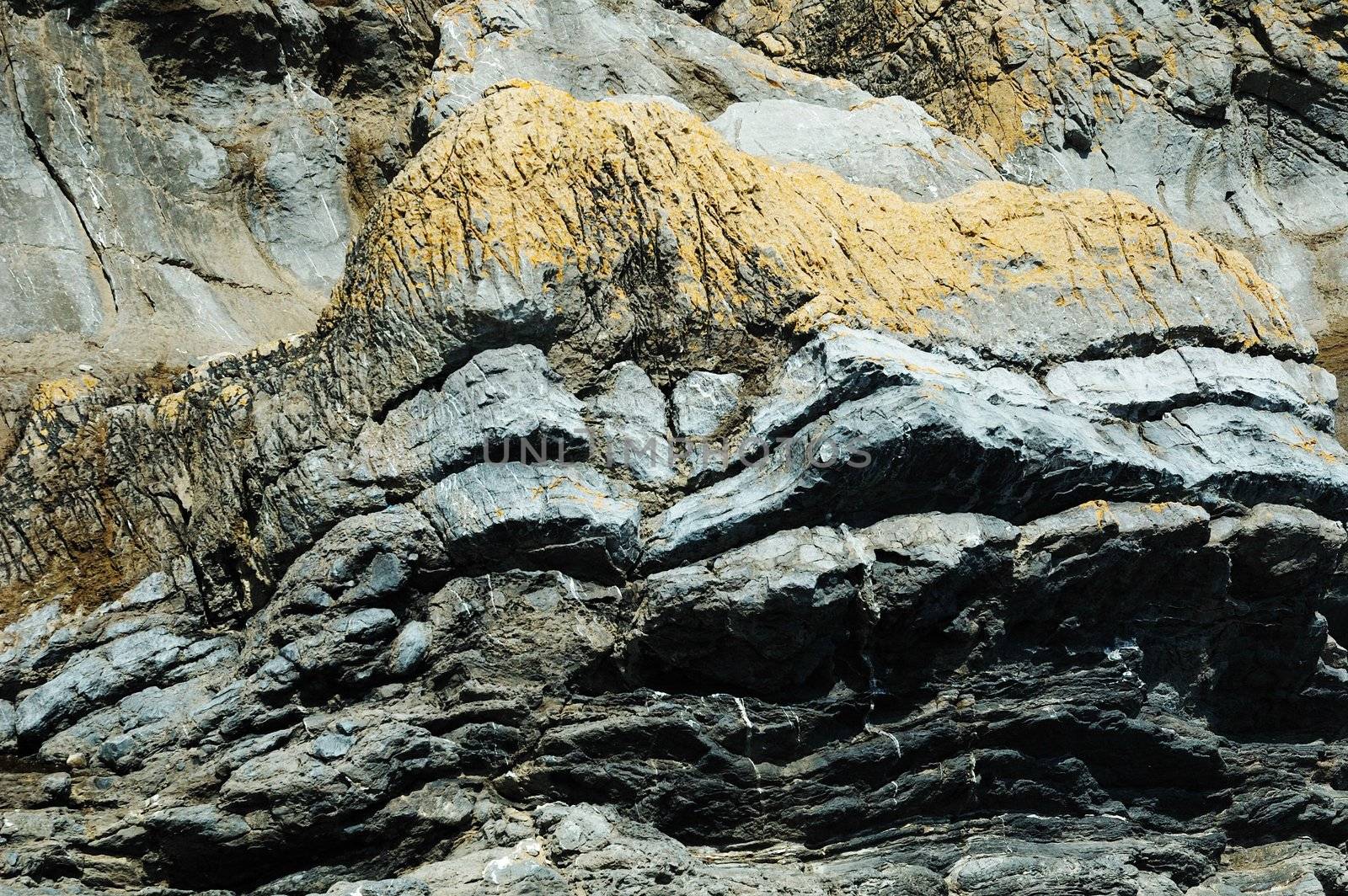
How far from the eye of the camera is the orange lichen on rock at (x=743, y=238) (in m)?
9.13

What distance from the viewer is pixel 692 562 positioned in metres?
8.36

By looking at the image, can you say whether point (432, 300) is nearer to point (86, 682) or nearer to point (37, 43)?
point (86, 682)

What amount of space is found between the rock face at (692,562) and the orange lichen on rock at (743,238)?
1.3 inches

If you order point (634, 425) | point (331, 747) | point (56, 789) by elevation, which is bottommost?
point (56, 789)

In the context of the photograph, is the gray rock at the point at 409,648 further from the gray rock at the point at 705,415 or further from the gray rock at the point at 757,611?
the gray rock at the point at 705,415

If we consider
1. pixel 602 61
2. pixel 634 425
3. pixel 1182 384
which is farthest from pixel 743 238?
pixel 602 61

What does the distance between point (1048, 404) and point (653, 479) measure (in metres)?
2.63

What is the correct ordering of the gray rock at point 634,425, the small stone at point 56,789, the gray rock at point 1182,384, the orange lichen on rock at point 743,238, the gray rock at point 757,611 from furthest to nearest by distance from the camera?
the gray rock at point 1182,384 → the orange lichen on rock at point 743,238 → the gray rock at point 634,425 → the small stone at point 56,789 → the gray rock at point 757,611

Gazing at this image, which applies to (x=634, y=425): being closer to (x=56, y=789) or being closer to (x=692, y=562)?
(x=692, y=562)

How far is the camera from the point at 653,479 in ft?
28.5

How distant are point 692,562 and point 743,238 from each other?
2.34m

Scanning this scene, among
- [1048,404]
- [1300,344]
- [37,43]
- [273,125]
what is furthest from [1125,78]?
[37,43]

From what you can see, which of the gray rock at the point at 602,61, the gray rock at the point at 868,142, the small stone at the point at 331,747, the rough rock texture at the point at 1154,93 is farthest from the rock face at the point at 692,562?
the rough rock texture at the point at 1154,93

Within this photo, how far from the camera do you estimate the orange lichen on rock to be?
9.13 m
